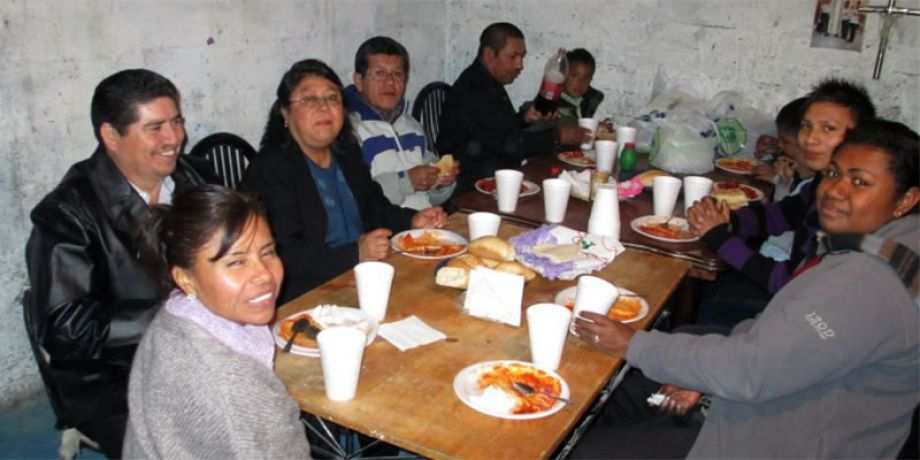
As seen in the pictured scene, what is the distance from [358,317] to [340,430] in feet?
3.02

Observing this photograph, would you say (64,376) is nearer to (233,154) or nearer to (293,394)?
(293,394)

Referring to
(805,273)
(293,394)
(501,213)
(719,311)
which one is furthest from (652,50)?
(293,394)

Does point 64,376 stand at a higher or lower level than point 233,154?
lower

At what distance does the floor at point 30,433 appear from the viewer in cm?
290

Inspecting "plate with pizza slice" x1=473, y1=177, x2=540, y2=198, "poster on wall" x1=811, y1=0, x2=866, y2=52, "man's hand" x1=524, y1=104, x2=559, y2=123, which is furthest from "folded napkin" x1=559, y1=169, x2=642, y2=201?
"poster on wall" x1=811, y1=0, x2=866, y2=52

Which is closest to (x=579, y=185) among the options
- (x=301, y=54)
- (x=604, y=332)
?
(x=604, y=332)

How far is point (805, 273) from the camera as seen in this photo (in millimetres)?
1687

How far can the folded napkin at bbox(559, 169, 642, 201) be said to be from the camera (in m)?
3.26

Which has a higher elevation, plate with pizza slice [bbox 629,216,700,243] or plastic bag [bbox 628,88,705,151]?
plastic bag [bbox 628,88,705,151]

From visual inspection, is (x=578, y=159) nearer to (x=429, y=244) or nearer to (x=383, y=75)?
(x=383, y=75)

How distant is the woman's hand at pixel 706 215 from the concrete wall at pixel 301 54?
2.28 metres

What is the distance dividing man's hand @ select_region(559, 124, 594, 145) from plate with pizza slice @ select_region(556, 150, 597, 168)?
0.20 feet

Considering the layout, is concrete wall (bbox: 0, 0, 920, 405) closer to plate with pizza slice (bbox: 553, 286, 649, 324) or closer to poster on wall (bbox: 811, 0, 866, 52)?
poster on wall (bbox: 811, 0, 866, 52)

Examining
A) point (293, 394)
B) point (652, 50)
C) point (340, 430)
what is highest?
point (652, 50)
